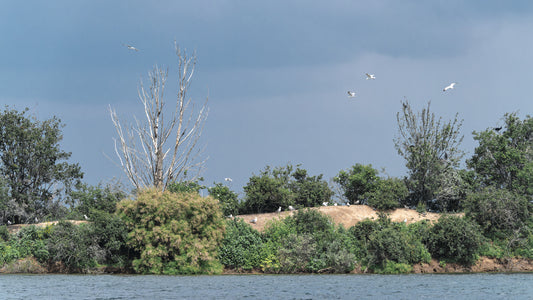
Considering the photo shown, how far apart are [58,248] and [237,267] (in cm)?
1227

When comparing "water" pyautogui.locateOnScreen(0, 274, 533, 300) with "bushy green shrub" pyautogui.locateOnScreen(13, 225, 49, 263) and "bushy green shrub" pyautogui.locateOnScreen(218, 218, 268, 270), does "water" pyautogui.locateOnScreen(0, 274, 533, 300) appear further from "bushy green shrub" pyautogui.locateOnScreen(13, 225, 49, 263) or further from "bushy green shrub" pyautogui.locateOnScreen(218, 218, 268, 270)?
"bushy green shrub" pyautogui.locateOnScreen(218, 218, 268, 270)

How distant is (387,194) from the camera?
157ft

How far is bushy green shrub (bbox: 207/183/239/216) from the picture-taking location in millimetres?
47438

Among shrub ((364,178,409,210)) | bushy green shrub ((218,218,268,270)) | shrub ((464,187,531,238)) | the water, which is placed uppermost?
shrub ((364,178,409,210))

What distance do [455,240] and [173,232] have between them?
65.2 ft

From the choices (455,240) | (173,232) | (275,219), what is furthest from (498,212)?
(173,232)

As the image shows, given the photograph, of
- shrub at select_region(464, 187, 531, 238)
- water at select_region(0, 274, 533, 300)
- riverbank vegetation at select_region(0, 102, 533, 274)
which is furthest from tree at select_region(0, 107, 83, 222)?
shrub at select_region(464, 187, 531, 238)

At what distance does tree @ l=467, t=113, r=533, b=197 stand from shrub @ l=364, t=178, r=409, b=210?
8.28 metres

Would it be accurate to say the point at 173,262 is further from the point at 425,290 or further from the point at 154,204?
the point at 425,290

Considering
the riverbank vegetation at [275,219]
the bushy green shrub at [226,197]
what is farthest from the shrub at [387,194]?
the bushy green shrub at [226,197]

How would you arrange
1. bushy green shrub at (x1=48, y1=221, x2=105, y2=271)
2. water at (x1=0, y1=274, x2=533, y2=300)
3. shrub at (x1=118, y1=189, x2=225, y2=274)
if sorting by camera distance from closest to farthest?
1. water at (x1=0, y1=274, x2=533, y2=300)
2. shrub at (x1=118, y1=189, x2=225, y2=274)
3. bushy green shrub at (x1=48, y1=221, x2=105, y2=271)

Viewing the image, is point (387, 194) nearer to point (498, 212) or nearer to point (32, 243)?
point (498, 212)

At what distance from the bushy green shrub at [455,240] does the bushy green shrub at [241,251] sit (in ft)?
41.0

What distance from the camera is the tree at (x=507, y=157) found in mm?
49906
